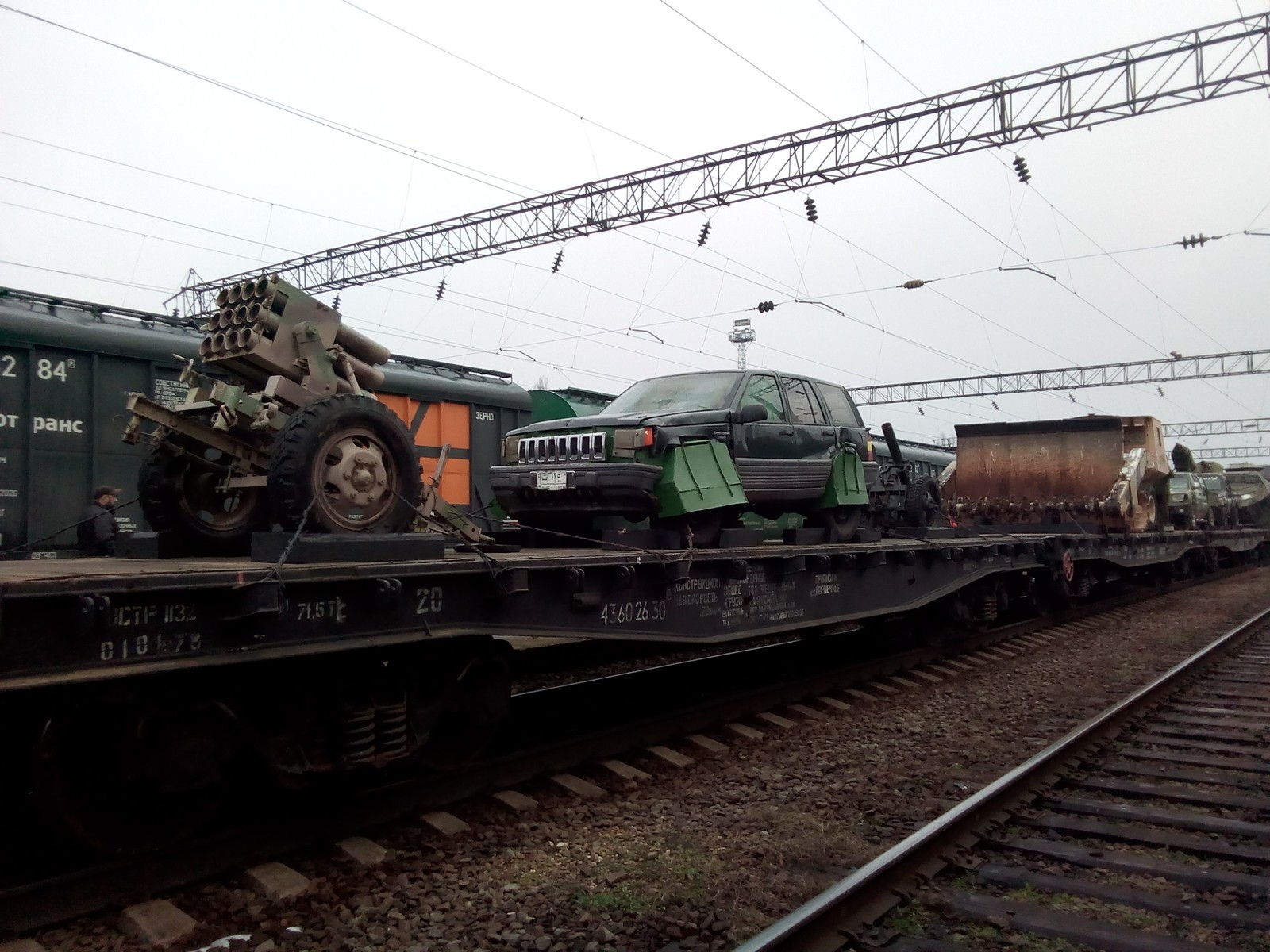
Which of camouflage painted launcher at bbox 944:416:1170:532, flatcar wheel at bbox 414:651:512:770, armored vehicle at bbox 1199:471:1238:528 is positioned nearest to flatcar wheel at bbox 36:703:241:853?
flatcar wheel at bbox 414:651:512:770

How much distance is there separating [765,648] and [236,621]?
7100mm

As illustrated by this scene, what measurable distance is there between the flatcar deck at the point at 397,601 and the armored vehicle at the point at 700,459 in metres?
0.52

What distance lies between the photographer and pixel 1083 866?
4.50m

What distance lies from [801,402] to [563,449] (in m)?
2.63

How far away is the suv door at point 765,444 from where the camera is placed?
748 centimetres

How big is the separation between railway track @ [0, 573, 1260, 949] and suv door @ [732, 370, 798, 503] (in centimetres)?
170

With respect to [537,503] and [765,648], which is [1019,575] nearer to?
[765,648]

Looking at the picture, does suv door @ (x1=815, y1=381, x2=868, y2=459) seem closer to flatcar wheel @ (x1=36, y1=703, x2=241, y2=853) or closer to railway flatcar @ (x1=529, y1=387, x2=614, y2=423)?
railway flatcar @ (x1=529, y1=387, x2=614, y2=423)

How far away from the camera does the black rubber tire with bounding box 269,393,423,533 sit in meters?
4.43

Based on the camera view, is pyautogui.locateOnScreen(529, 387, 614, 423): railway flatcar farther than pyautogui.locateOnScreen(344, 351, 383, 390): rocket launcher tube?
Yes

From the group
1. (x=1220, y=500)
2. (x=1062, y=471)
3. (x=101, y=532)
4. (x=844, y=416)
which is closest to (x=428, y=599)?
(x=101, y=532)

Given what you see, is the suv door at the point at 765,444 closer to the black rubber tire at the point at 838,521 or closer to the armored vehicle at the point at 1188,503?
the black rubber tire at the point at 838,521

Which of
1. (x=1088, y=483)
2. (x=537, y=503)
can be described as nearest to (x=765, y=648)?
(x=537, y=503)

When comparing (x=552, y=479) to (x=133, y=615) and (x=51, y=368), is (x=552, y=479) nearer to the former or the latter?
(x=133, y=615)
